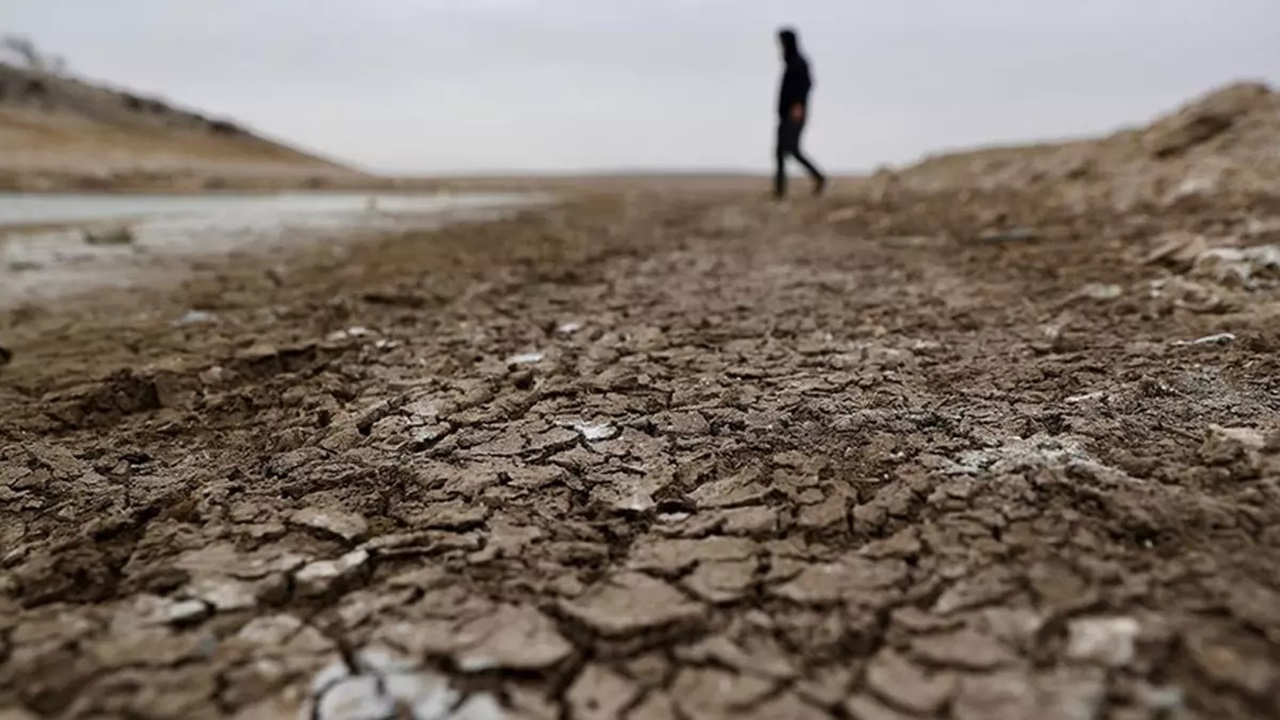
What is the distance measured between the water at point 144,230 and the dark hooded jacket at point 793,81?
3.74 metres

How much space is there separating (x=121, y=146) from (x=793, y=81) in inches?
1055

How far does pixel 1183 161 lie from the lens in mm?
5762

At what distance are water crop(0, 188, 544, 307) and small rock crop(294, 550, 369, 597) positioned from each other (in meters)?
3.67

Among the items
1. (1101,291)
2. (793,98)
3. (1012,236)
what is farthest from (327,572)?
(793,98)

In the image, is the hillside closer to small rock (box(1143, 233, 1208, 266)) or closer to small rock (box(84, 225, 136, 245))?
small rock (box(84, 225, 136, 245))

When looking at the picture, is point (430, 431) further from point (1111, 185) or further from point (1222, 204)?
point (1111, 185)

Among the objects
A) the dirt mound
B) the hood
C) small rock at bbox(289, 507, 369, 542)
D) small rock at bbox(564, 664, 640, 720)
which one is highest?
the hood

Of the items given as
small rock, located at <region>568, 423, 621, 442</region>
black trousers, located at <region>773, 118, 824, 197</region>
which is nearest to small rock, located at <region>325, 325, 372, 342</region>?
small rock, located at <region>568, 423, 621, 442</region>

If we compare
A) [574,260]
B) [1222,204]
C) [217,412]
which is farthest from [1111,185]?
[217,412]

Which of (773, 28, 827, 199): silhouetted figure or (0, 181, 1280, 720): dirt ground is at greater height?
(773, 28, 827, 199): silhouetted figure

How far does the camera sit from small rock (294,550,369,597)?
138 centimetres

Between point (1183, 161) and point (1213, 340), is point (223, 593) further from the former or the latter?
point (1183, 161)

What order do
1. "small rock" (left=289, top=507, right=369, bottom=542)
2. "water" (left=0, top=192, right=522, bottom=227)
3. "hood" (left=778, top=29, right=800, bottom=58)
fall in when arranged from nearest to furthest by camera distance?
"small rock" (left=289, top=507, right=369, bottom=542)
"hood" (left=778, top=29, right=800, bottom=58)
"water" (left=0, top=192, right=522, bottom=227)

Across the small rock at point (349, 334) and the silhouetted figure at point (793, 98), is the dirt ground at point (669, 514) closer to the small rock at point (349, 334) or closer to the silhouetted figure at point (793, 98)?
the small rock at point (349, 334)
